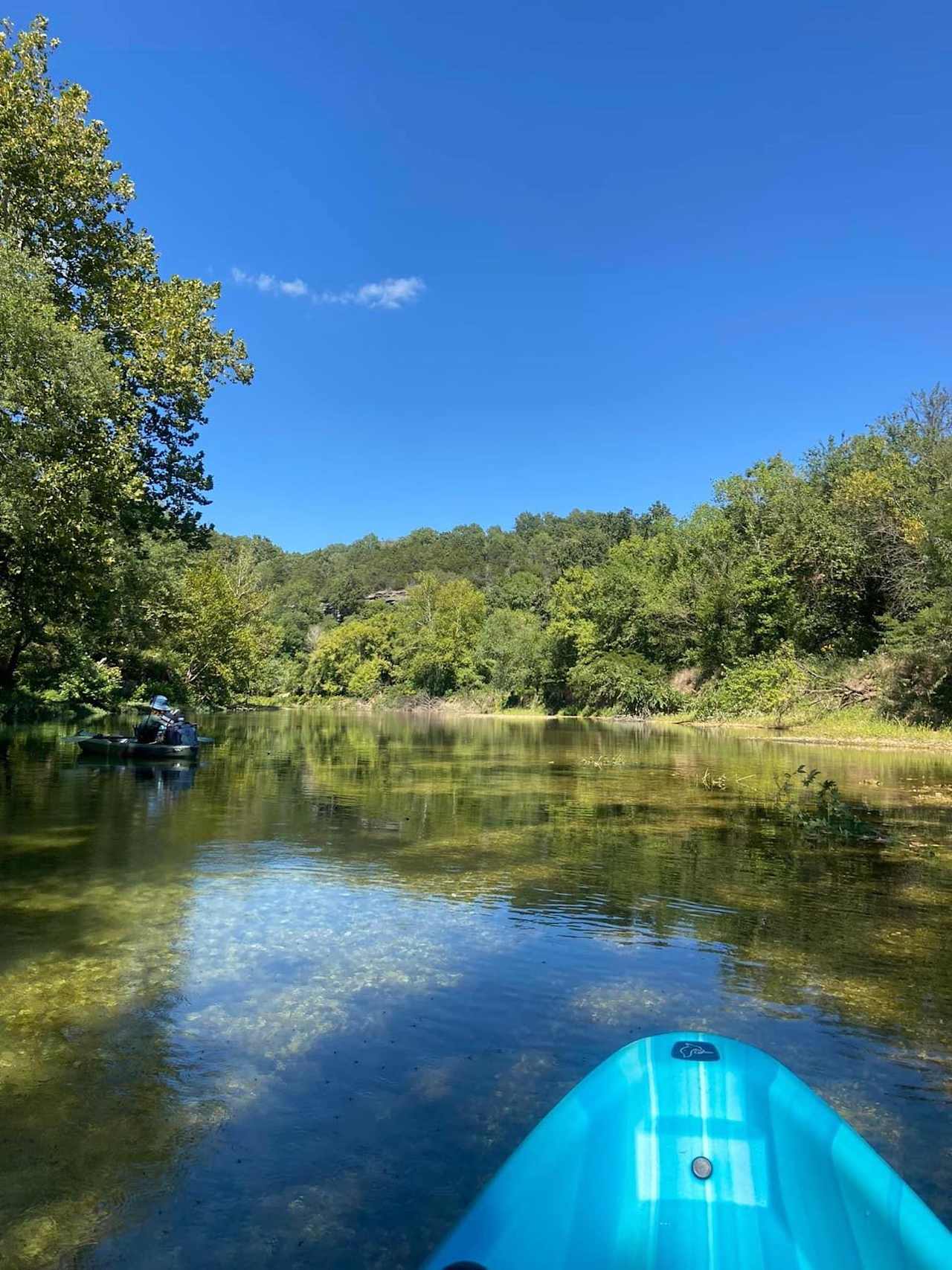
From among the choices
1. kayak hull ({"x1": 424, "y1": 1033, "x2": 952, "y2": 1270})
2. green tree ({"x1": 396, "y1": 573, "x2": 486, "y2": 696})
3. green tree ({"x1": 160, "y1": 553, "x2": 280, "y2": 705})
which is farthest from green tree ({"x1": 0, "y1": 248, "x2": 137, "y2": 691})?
green tree ({"x1": 396, "y1": 573, "x2": 486, "y2": 696})

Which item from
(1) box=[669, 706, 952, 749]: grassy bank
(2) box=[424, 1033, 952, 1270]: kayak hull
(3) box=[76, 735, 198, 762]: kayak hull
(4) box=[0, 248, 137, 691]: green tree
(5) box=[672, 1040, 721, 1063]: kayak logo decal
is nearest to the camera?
(2) box=[424, 1033, 952, 1270]: kayak hull

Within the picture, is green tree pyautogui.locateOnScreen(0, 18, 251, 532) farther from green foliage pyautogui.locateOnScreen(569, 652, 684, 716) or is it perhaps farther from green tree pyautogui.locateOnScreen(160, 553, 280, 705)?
green foliage pyautogui.locateOnScreen(569, 652, 684, 716)

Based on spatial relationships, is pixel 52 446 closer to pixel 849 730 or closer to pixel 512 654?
pixel 849 730

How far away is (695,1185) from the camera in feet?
9.71

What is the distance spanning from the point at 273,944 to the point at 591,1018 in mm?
2937

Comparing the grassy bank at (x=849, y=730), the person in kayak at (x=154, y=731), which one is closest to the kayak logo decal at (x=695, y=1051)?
the person in kayak at (x=154, y=731)

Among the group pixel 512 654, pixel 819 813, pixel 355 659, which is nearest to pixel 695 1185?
pixel 819 813

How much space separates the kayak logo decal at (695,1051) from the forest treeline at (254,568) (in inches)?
594

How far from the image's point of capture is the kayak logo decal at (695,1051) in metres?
3.21

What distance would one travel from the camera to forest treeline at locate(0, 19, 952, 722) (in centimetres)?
1638

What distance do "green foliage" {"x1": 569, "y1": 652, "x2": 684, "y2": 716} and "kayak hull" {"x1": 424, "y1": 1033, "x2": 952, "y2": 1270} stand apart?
49.3 meters

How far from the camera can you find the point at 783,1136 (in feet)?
9.78

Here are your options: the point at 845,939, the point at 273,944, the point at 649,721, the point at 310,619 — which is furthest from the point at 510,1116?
the point at 310,619

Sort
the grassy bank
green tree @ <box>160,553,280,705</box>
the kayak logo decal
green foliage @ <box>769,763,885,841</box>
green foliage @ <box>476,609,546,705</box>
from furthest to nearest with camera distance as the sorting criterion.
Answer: green foliage @ <box>476,609,546,705</box>
green tree @ <box>160,553,280,705</box>
the grassy bank
green foliage @ <box>769,763,885,841</box>
the kayak logo decal
